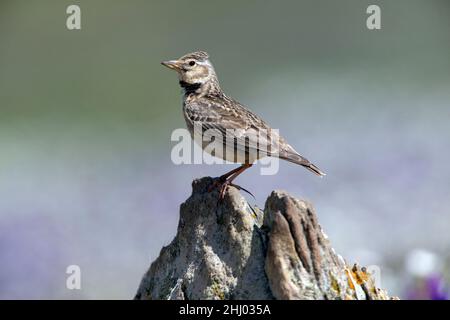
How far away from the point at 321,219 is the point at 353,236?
58 centimetres

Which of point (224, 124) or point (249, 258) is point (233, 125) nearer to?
point (224, 124)

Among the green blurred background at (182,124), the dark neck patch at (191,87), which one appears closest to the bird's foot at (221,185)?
the dark neck patch at (191,87)

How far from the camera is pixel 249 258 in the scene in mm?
7750

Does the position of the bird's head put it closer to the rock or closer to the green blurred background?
the rock

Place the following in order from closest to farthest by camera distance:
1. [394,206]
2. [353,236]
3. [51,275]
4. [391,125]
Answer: [51,275]
[353,236]
[394,206]
[391,125]

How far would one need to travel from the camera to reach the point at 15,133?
21875 mm

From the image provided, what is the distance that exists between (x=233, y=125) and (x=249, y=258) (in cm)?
274

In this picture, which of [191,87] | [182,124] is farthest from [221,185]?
[182,124]

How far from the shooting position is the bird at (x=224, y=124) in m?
9.70

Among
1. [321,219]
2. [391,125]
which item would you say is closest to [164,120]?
[391,125]

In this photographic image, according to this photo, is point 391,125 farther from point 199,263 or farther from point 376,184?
point 199,263

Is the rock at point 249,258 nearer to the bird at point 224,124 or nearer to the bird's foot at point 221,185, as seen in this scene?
the bird's foot at point 221,185

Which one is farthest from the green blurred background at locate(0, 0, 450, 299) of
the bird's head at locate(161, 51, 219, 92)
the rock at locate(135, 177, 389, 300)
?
the rock at locate(135, 177, 389, 300)

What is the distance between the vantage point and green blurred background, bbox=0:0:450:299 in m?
15.5
